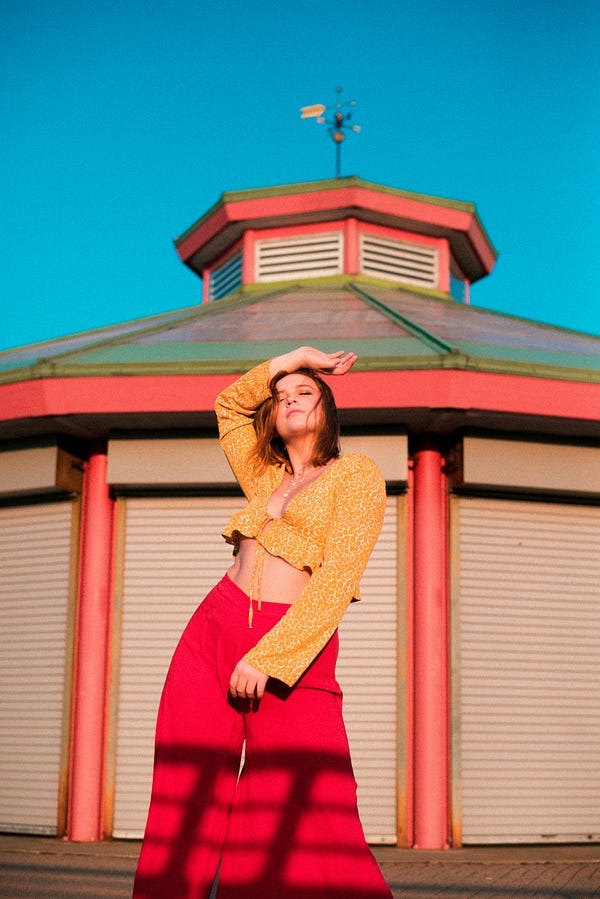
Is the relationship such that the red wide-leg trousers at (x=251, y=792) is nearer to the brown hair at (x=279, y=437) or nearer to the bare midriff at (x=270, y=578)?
the bare midriff at (x=270, y=578)

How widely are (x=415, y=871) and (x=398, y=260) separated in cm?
746

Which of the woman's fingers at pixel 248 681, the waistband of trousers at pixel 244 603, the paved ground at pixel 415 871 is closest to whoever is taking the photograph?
the woman's fingers at pixel 248 681

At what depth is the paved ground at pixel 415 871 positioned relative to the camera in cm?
600

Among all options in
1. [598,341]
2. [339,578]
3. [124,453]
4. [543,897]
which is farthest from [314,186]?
[339,578]

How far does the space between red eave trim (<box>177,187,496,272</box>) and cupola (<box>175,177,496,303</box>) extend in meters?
0.01

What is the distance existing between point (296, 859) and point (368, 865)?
7.8 inches

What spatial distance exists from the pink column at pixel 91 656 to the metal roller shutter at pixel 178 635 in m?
0.15

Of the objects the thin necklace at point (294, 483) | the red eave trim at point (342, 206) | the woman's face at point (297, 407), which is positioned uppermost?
the red eave trim at point (342, 206)

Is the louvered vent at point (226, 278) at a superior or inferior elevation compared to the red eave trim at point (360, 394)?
superior

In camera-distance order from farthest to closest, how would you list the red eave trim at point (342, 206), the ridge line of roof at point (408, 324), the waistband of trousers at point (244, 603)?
the red eave trim at point (342, 206) < the ridge line of roof at point (408, 324) < the waistband of trousers at point (244, 603)

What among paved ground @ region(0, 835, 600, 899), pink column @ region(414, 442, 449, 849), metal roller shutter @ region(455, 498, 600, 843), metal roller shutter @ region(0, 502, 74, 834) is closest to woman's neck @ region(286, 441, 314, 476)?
paved ground @ region(0, 835, 600, 899)

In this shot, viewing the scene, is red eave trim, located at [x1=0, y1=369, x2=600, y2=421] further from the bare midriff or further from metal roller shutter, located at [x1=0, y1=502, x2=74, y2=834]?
the bare midriff

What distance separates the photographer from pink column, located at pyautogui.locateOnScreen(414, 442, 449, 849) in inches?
320

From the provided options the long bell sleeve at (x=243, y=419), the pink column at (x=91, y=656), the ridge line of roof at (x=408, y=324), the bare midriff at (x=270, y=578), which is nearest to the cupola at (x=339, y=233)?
the ridge line of roof at (x=408, y=324)
